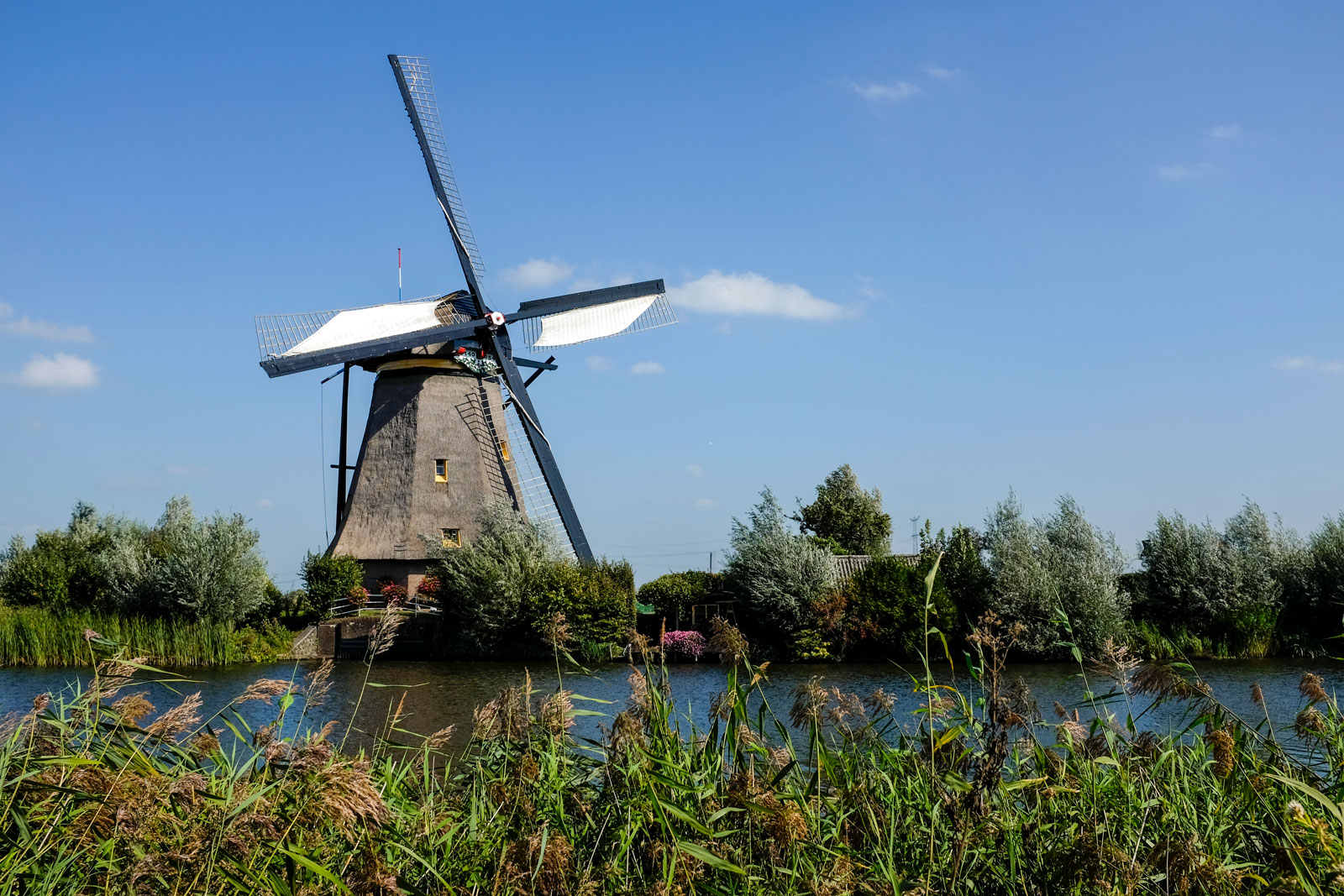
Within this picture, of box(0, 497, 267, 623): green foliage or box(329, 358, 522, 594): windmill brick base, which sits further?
box(329, 358, 522, 594): windmill brick base

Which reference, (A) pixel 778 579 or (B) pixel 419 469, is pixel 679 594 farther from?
(B) pixel 419 469

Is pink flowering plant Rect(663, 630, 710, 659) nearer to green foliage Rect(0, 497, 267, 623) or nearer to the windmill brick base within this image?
the windmill brick base

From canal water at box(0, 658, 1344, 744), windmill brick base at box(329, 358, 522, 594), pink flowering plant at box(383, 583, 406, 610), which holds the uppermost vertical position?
windmill brick base at box(329, 358, 522, 594)

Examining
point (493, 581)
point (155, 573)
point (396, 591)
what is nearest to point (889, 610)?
point (493, 581)

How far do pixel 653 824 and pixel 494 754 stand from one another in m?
1.30

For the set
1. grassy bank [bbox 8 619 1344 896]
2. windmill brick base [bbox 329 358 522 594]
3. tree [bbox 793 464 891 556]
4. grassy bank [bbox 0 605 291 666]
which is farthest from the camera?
tree [bbox 793 464 891 556]

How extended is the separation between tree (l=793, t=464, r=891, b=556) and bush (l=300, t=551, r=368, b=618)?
21.9m

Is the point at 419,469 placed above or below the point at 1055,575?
above

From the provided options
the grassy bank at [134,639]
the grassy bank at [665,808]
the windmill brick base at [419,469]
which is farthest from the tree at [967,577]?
the grassy bank at [665,808]

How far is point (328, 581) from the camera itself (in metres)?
27.4

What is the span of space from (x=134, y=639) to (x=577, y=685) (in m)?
10.7

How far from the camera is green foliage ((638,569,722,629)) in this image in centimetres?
2856

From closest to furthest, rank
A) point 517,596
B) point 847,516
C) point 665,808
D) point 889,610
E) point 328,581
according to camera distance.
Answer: point 665,808 < point 889,610 < point 517,596 < point 328,581 < point 847,516

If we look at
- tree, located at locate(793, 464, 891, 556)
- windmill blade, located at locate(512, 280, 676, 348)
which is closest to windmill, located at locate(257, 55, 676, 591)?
windmill blade, located at locate(512, 280, 676, 348)
